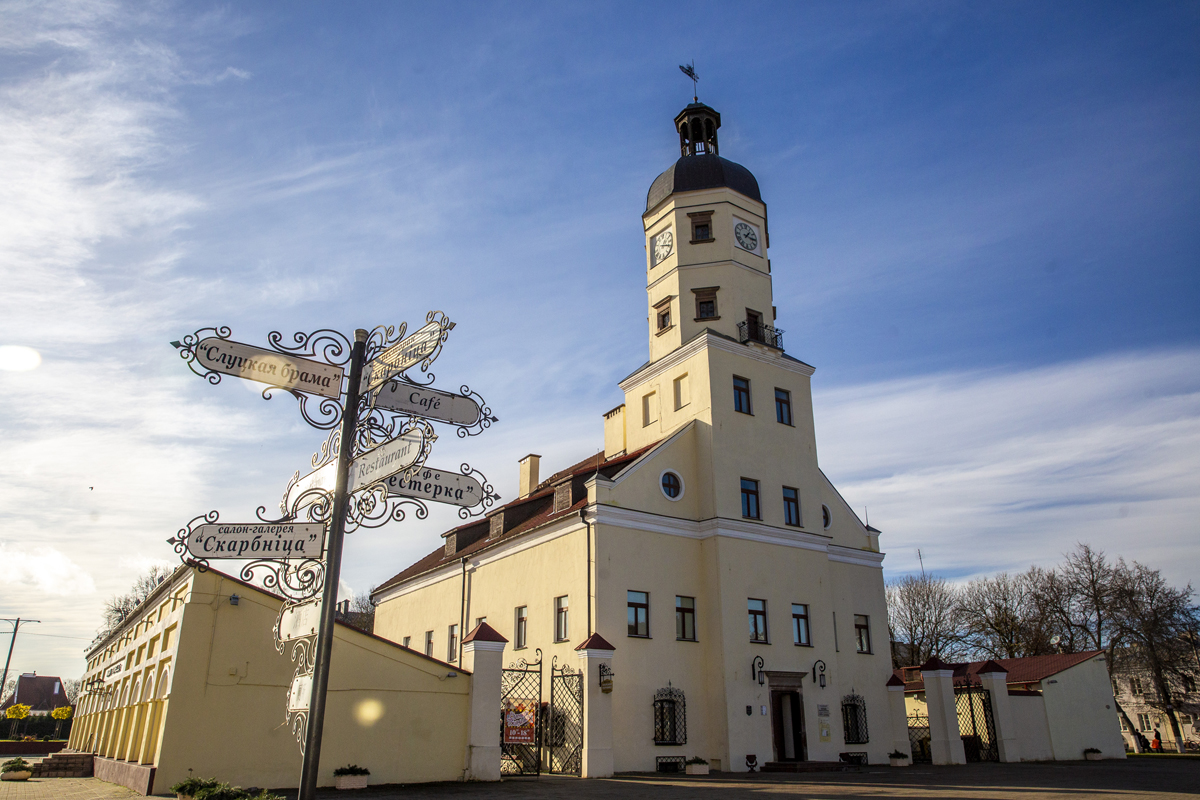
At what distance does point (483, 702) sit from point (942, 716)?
16740 mm

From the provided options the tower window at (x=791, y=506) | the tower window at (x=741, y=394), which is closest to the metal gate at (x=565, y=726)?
the tower window at (x=791, y=506)

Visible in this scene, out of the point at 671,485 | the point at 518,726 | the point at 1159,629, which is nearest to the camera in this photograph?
the point at 518,726

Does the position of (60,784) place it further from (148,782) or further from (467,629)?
(467,629)

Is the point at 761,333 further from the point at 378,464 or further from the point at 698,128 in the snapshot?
the point at 378,464

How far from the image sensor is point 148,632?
18.9 m

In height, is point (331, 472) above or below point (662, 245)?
below

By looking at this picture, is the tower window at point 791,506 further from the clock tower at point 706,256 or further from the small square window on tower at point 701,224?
the small square window on tower at point 701,224

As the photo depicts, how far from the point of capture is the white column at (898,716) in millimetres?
26969

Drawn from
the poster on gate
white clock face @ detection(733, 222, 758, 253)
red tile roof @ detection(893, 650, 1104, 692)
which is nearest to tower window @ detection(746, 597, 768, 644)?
red tile roof @ detection(893, 650, 1104, 692)

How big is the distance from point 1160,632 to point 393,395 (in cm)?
4894

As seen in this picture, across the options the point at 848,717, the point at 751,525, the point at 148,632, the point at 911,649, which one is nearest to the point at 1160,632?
the point at 911,649

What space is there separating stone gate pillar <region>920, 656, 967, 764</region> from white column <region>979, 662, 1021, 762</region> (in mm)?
1924

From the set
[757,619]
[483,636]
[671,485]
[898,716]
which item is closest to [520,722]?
[483,636]

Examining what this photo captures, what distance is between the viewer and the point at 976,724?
2827 centimetres
